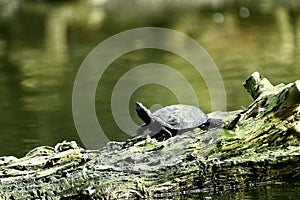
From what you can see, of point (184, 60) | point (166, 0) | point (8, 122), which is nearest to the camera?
point (8, 122)

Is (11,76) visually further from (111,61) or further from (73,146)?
(73,146)

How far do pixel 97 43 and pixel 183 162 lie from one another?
12.6m

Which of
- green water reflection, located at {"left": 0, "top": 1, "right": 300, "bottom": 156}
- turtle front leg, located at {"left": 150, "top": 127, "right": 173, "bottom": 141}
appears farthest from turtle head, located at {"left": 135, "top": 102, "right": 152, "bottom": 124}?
green water reflection, located at {"left": 0, "top": 1, "right": 300, "bottom": 156}

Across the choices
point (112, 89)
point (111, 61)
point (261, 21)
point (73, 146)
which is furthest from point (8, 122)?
point (261, 21)

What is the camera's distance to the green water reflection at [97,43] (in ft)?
26.2

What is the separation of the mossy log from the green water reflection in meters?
1.79

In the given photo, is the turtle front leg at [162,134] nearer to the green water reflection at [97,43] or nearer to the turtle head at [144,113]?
the turtle head at [144,113]

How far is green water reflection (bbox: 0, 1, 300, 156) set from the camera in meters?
7.98

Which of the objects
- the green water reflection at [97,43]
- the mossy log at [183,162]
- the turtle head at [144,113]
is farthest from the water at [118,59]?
the turtle head at [144,113]

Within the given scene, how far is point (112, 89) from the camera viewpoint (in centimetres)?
995

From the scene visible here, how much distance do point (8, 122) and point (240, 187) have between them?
3834 millimetres

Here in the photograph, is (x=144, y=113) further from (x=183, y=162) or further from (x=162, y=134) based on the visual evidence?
(x=183, y=162)

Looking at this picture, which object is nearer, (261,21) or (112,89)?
(112,89)

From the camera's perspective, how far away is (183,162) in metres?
4.64
